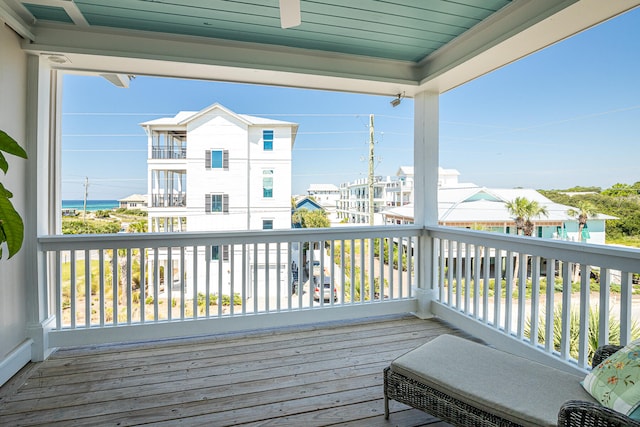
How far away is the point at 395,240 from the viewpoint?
3.65m

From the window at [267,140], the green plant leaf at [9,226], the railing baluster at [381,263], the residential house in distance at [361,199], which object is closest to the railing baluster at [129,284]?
the green plant leaf at [9,226]

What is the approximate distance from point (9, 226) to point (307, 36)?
230 cm

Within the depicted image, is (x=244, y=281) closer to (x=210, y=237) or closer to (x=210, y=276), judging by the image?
(x=210, y=276)

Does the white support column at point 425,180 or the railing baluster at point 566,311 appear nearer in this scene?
the railing baluster at point 566,311

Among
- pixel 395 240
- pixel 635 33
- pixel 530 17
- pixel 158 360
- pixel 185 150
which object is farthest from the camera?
pixel 395 240

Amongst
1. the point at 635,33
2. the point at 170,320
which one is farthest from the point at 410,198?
the point at 170,320

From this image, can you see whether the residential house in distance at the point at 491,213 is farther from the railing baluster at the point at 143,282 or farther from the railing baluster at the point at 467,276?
the railing baluster at the point at 143,282

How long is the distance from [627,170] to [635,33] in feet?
2.58

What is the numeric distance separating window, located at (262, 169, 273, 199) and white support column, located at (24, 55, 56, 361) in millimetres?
1670

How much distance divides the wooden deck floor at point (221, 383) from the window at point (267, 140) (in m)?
1.68

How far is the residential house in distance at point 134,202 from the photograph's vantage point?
2922 mm

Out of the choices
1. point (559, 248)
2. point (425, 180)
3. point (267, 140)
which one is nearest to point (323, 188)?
point (267, 140)

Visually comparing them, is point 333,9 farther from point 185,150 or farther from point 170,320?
point 170,320

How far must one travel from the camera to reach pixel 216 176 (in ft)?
9.77
